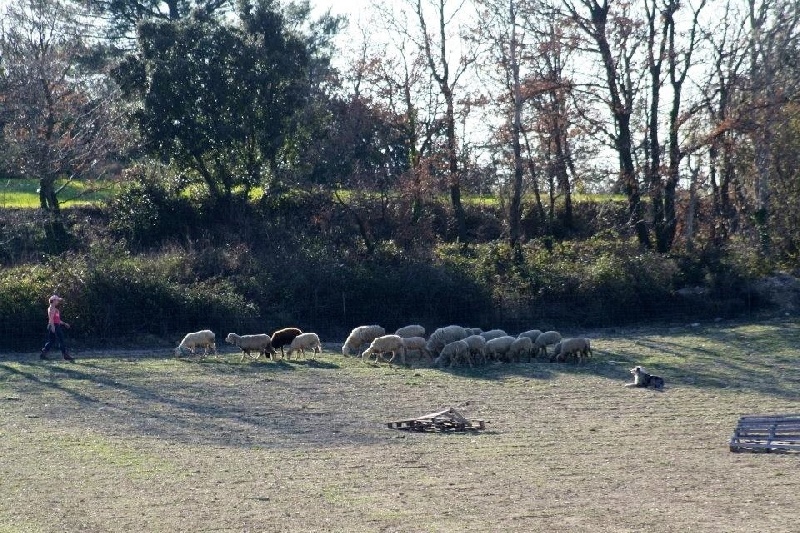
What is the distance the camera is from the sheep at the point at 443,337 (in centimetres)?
2992

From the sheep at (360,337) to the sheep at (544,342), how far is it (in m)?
4.45

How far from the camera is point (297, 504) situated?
517 inches

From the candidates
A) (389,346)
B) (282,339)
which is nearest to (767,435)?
(389,346)

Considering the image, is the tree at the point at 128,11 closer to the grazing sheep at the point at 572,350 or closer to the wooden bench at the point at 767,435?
the grazing sheep at the point at 572,350

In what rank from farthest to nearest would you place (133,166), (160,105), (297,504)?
1. (133,166)
2. (160,105)
3. (297,504)

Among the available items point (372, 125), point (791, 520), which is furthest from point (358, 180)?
point (791, 520)

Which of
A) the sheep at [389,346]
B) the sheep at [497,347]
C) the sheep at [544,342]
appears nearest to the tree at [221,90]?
the sheep at [389,346]

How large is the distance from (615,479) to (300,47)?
32.0 metres

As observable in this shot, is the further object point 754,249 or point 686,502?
point 754,249

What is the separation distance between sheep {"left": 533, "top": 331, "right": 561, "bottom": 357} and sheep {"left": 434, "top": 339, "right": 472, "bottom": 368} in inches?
93.9

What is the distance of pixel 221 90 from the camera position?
139 feet

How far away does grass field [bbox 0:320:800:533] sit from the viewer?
12609mm

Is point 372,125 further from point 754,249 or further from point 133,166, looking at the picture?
point 754,249

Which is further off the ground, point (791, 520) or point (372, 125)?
point (372, 125)
